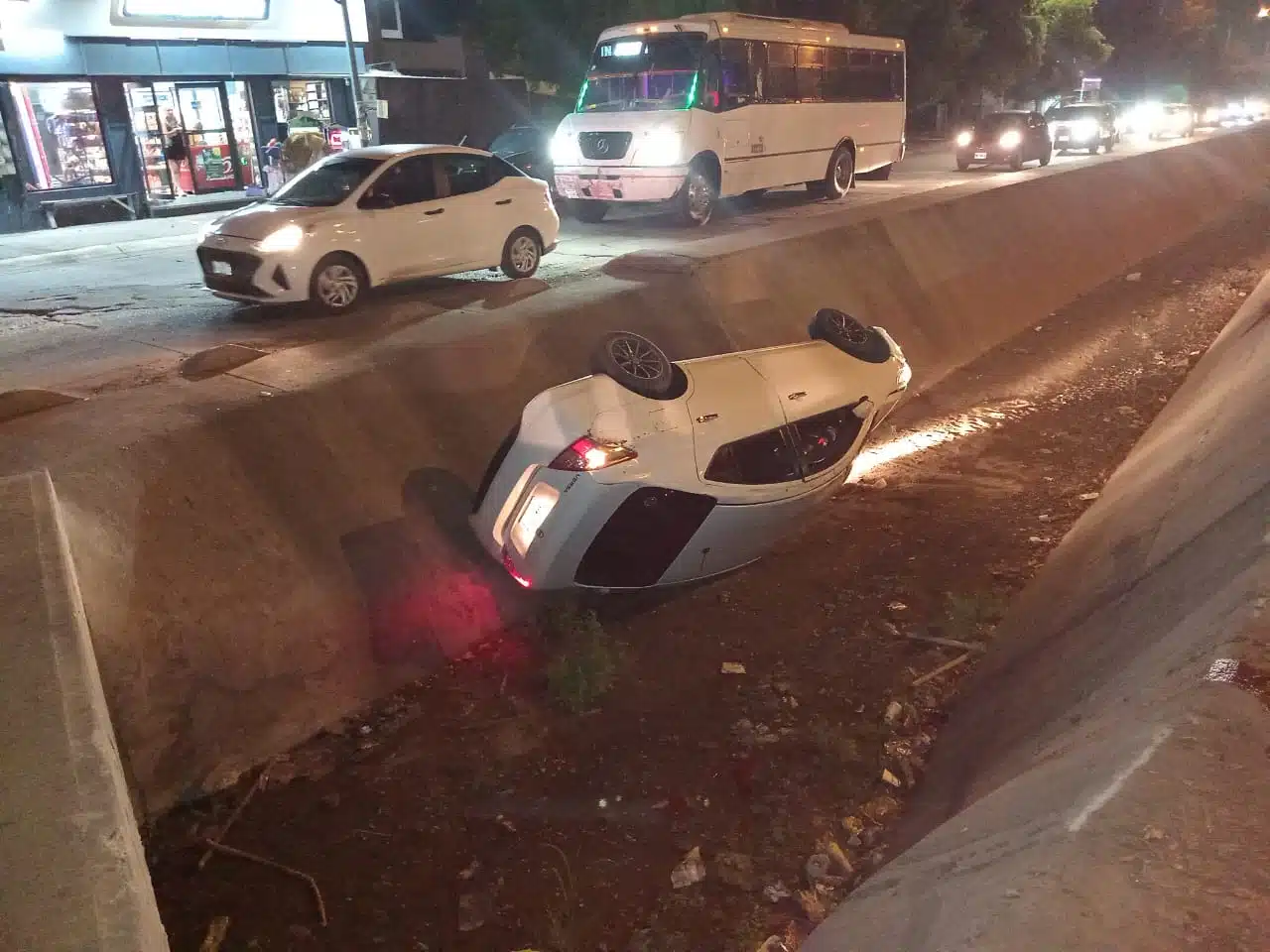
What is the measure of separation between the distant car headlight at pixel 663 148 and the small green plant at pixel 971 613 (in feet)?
34.0

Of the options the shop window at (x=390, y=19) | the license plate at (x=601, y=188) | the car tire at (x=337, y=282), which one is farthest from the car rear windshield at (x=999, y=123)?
the shop window at (x=390, y=19)

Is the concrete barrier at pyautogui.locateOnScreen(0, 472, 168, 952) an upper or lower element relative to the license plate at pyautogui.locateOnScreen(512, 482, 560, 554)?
upper

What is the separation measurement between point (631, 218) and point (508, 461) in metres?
12.1

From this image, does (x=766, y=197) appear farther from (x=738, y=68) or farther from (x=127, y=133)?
(x=127, y=133)

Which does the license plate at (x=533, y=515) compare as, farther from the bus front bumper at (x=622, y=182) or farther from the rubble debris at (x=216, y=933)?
the bus front bumper at (x=622, y=182)

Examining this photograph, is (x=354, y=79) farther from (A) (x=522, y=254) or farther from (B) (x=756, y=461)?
(B) (x=756, y=461)

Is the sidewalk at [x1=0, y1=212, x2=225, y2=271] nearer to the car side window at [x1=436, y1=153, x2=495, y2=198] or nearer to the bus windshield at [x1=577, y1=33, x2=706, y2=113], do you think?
the car side window at [x1=436, y1=153, x2=495, y2=198]

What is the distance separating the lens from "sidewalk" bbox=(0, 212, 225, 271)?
14781 mm

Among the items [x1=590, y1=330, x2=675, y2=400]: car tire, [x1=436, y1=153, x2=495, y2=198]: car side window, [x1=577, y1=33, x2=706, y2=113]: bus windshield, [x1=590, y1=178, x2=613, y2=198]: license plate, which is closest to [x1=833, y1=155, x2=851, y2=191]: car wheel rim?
[x1=577, y1=33, x2=706, y2=113]: bus windshield

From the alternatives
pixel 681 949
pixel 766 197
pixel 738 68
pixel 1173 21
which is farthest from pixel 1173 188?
pixel 1173 21

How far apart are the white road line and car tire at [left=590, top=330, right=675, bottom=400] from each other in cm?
376

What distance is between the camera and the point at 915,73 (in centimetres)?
3819

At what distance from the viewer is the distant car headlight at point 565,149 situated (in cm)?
1606

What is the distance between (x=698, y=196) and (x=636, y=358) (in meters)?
10.3
